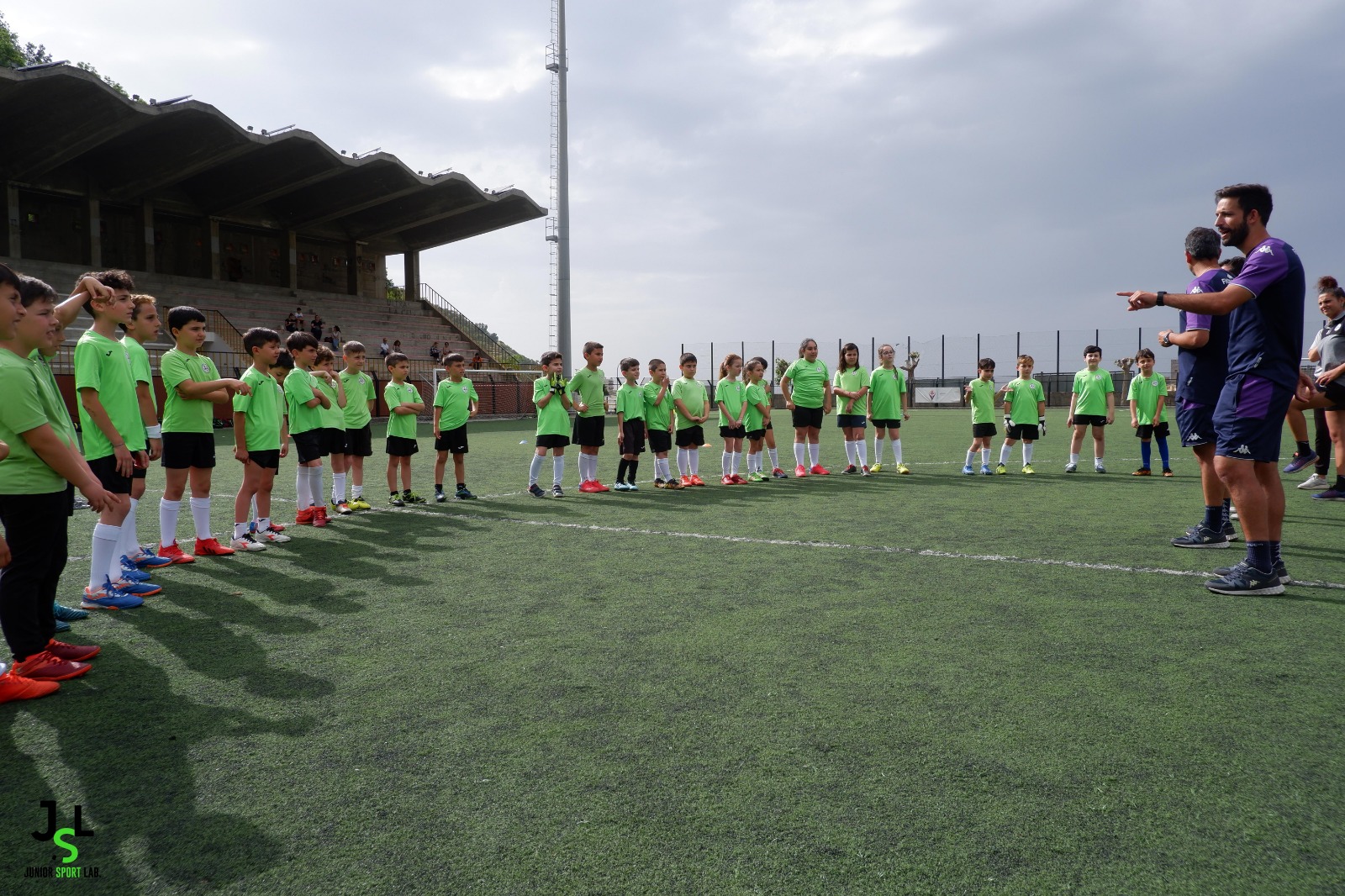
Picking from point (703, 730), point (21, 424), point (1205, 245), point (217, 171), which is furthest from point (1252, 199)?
point (217, 171)

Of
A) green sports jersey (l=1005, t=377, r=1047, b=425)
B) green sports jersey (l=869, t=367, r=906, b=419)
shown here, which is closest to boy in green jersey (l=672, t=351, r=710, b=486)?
green sports jersey (l=869, t=367, r=906, b=419)

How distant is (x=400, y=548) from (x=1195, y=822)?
5.46 meters

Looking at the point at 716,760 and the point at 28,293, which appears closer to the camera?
the point at 716,760

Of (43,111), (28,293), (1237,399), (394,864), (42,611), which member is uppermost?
(43,111)

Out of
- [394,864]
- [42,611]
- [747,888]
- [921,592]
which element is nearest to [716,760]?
[747,888]

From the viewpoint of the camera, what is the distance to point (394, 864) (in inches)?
81.0

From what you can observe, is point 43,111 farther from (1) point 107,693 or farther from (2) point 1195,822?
(2) point 1195,822

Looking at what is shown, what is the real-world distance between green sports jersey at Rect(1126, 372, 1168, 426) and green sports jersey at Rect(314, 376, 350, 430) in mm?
10174

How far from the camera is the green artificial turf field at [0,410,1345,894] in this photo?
2.06 metres

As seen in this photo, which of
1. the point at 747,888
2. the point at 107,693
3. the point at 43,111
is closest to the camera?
the point at 747,888

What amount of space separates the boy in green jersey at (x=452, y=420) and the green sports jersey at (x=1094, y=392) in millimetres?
8293

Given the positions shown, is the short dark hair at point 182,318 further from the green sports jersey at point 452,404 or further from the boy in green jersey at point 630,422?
the boy in green jersey at point 630,422

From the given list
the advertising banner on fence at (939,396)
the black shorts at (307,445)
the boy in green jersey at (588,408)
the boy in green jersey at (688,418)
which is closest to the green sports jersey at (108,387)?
the black shorts at (307,445)

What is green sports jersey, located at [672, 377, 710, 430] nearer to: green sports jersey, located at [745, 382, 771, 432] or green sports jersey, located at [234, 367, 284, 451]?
green sports jersey, located at [745, 382, 771, 432]
